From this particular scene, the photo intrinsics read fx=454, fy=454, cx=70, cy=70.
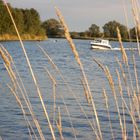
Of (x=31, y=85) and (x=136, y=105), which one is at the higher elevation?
(x=136, y=105)

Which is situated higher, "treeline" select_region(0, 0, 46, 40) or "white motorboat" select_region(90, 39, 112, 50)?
"treeline" select_region(0, 0, 46, 40)

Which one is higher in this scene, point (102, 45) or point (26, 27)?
point (26, 27)

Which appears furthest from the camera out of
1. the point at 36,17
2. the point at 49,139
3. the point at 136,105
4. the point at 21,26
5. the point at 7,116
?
the point at 36,17

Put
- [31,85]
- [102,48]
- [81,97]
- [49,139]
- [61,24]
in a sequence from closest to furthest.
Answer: [61,24], [49,139], [81,97], [31,85], [102,48]

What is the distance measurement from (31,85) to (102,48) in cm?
4158

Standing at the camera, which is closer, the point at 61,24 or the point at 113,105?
the point at 61,24

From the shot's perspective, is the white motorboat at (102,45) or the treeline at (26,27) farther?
the treeline at (26,27)

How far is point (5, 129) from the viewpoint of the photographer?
1113 centimetres

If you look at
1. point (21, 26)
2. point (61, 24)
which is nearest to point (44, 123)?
point (61, 24)

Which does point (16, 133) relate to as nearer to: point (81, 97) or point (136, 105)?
point (81, 97)

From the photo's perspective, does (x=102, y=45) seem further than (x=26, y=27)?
No

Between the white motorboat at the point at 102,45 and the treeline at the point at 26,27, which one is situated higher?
the treeline at the point at 26,27

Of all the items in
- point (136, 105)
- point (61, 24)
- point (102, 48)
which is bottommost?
point (102, 48)

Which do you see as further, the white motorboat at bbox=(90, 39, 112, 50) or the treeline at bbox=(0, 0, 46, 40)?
the treeline at bbox=(0, 0, 46, 40)
